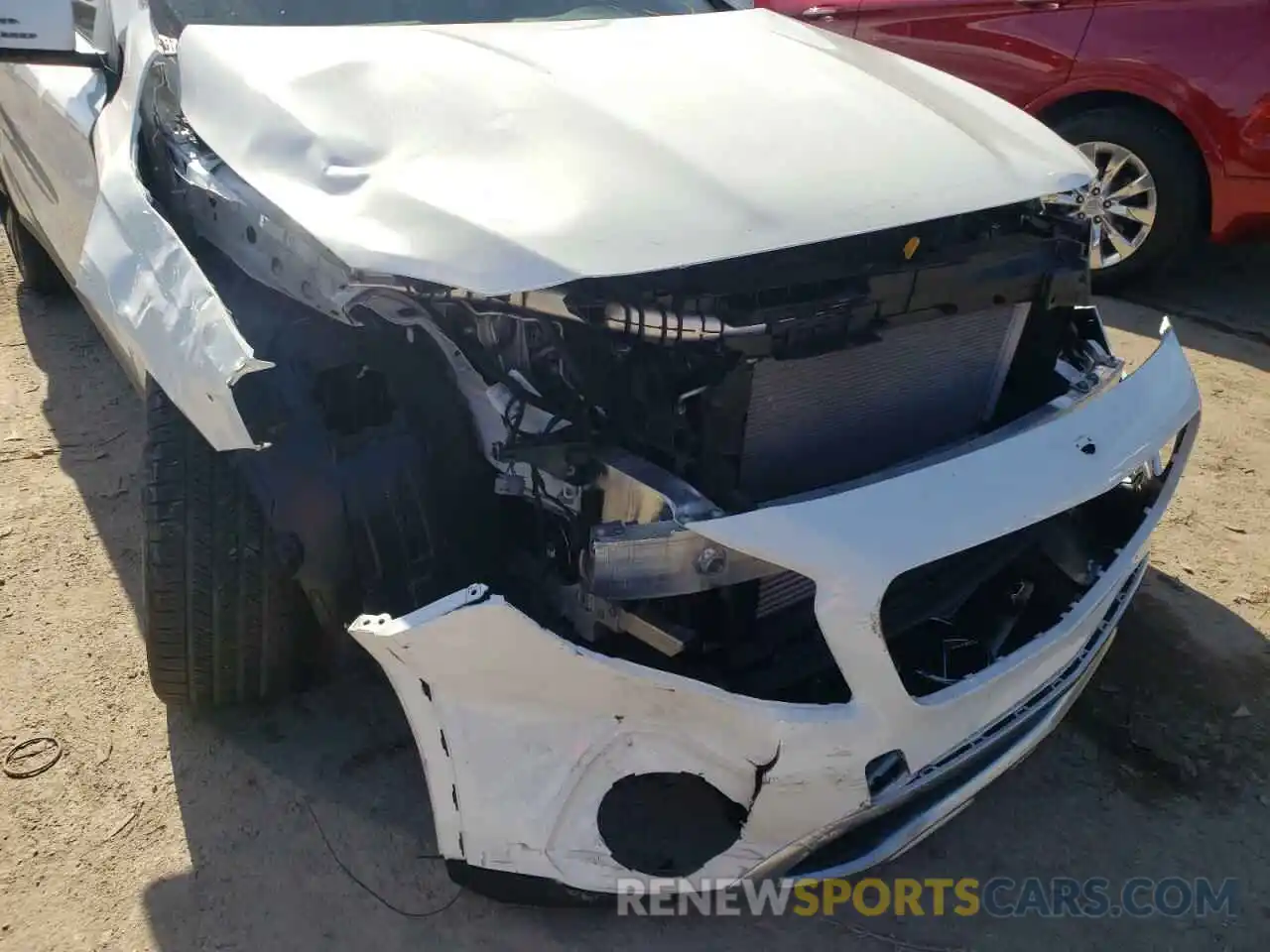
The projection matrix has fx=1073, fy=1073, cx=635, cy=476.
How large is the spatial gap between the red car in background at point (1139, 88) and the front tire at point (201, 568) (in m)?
3.52

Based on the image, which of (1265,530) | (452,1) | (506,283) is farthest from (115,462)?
(1265,530)

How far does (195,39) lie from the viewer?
7.52 feet

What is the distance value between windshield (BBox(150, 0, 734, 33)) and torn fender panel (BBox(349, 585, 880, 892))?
5.12 feet

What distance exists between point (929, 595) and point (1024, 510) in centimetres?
35

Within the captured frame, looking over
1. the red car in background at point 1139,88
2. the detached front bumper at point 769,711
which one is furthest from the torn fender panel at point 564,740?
the red car in background at point 1139,88

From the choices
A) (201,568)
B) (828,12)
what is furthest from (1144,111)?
(201,568)

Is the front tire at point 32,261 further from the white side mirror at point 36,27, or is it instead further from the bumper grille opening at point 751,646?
the bumper grille opening at point 751,646

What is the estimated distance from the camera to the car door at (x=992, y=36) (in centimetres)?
459

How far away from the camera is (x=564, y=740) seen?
5.57 feet

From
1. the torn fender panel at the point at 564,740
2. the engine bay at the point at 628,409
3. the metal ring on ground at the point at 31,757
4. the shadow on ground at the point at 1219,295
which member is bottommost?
the metal ring on ground at the point at 31,757

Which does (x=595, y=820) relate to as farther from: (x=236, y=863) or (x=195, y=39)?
(x=195, y=39)

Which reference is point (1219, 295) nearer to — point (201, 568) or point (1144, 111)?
point (1144, 111)

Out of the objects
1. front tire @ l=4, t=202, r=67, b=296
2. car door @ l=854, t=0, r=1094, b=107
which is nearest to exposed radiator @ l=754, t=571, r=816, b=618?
front tire @ l=4, t=202, r=67, b=296
